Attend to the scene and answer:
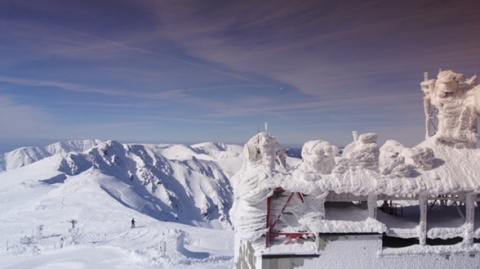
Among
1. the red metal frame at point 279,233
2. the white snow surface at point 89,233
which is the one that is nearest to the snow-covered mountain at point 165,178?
the white snow surface at point 89,233

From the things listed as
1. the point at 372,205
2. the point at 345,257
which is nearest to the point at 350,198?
the point at 372,205

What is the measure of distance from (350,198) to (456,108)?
4.92 metres

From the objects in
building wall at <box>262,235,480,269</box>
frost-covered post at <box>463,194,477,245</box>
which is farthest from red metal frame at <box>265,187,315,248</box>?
frost-covered post at <box>463,194,477,245</box>

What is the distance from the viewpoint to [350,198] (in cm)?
1219

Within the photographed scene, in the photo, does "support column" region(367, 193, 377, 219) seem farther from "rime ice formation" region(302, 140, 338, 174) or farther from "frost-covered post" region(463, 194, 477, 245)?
"frost-covered post" region(463, 194, 477, 245)

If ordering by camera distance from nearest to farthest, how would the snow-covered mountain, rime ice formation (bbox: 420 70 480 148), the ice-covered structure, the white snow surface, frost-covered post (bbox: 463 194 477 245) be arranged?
1. the ice-covered structure
2. frost-covered post (bbox: 463 194 477 245)
3. rime ice formation (bbox: 420 70 480 148)
4. the white snow surface
5. the snow-covered mountain

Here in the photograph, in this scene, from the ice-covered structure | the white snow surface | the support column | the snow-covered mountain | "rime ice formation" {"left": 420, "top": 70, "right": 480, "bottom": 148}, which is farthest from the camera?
the snow-covered mountain

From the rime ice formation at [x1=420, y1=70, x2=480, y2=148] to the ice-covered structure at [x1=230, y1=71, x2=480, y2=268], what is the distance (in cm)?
57

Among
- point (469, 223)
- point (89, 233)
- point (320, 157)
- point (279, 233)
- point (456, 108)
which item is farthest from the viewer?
point (89, 233)

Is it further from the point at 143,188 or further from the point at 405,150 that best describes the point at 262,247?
the point at 143,188

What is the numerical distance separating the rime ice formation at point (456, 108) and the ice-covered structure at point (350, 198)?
22.5 inches

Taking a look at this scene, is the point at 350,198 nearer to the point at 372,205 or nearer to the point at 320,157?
the point at 372,205

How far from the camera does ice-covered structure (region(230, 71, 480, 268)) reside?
1129cm

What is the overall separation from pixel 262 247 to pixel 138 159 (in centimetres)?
13233
